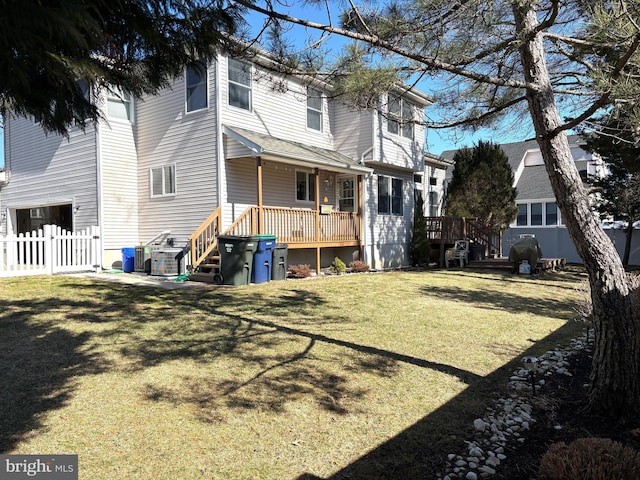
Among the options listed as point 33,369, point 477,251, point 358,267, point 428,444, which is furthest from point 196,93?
A: point 477,251

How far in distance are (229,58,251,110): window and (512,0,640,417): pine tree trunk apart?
10168mm

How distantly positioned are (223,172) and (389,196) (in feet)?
24.0

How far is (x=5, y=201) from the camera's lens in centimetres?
1694

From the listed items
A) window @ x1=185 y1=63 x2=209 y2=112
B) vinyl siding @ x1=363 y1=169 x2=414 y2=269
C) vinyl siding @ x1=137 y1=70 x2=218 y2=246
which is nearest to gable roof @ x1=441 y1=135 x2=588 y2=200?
vinyl siding @ x1=363 y1=169 x2=414 y2=269

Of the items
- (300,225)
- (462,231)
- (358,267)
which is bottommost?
(358,267)

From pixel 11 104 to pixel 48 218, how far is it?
16740 millimetres

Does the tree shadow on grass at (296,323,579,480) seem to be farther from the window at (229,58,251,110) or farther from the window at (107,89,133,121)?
the window at (107,89,133,121)

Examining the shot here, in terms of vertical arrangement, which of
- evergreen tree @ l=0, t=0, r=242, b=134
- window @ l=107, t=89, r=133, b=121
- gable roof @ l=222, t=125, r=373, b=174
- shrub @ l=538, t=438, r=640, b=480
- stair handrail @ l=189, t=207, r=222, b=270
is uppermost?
window @ l=107, t=89, r=133, b=121

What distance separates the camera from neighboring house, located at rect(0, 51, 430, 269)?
12.6m

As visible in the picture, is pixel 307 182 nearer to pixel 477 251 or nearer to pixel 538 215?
pixel 477 251

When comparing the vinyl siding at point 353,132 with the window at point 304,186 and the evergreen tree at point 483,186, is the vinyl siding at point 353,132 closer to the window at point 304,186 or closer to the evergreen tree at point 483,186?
the window at point 304,186

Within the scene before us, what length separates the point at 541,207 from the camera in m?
26.2

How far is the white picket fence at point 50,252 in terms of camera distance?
10836 millimetres

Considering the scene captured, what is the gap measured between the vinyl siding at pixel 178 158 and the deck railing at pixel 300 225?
1.35m
